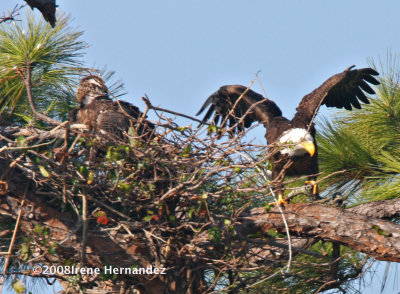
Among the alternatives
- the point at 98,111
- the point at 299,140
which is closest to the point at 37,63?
the point at 98,111

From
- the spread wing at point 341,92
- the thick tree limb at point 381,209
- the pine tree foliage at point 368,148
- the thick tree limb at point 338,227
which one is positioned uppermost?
the spread wing at point 341,92

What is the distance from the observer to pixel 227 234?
356 centimetres

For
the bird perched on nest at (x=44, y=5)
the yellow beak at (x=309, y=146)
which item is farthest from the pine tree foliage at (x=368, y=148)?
the bird perched on nest at (x=44, y=5)

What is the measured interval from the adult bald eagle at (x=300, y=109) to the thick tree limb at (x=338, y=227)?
3.34 feet

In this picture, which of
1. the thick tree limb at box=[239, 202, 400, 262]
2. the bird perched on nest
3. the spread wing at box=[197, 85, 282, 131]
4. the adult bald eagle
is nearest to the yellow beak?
the adult bald eagle

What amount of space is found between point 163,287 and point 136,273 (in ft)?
0.73

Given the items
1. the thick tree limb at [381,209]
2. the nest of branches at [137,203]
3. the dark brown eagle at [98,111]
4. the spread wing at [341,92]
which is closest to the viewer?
the nest of branches at [137,203]

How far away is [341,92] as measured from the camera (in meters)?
5.64

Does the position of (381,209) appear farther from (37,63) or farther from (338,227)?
(37,63)

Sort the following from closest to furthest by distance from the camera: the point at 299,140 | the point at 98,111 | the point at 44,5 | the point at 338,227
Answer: the point at 44,5 → the point at 338,227 → the point at 98,111 → the point at 299,140

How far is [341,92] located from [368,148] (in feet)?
3.35

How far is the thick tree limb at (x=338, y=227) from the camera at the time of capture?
3.84 m

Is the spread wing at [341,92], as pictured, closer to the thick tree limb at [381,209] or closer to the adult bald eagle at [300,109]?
the adult bald eagle at [300,109]

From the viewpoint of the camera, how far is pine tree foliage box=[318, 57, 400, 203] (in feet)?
14.9
